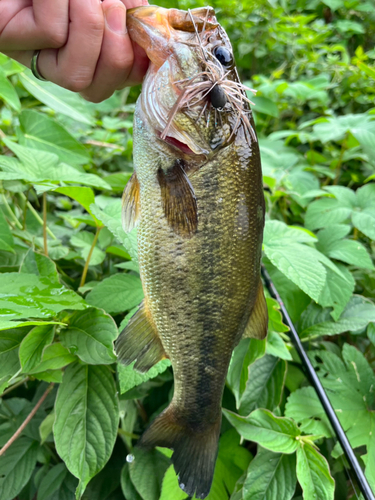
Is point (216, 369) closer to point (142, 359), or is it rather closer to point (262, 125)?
point (142, 359)

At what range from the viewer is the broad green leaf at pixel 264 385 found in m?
1.15

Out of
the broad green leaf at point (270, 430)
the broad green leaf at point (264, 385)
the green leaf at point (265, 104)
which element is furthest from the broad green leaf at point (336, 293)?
→ the green leaf at point (265, 104)

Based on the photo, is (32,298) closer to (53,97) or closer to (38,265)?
(38,265)

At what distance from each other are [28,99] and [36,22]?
168 centimetres

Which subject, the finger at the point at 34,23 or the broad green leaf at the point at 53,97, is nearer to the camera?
the finger at the point at 34,23

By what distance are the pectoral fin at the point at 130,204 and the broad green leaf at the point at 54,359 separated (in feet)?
1.30

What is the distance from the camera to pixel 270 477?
99 cm

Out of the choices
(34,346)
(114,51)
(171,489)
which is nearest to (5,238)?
(34,346)

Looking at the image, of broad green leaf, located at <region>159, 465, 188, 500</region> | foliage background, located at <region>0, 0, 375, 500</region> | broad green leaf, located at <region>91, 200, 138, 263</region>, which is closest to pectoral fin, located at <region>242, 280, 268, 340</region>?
foliage background, located at <region>0, 0, 375, 500</region>

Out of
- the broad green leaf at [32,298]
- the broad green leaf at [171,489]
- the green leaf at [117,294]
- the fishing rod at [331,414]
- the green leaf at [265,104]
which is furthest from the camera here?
the green leaf at [265,104]

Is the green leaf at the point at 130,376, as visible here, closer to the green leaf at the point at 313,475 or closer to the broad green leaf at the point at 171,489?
the broad green leaf at the point at 171,489

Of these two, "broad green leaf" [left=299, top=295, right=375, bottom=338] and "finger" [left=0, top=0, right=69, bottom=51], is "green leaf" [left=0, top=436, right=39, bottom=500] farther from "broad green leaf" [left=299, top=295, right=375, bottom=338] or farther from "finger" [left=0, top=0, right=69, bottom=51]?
"finger" [left=0, top=0, right=69, bottom=51]

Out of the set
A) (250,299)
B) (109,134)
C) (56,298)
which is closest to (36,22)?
(56,298)

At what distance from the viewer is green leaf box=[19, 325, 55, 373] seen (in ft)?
2.83
